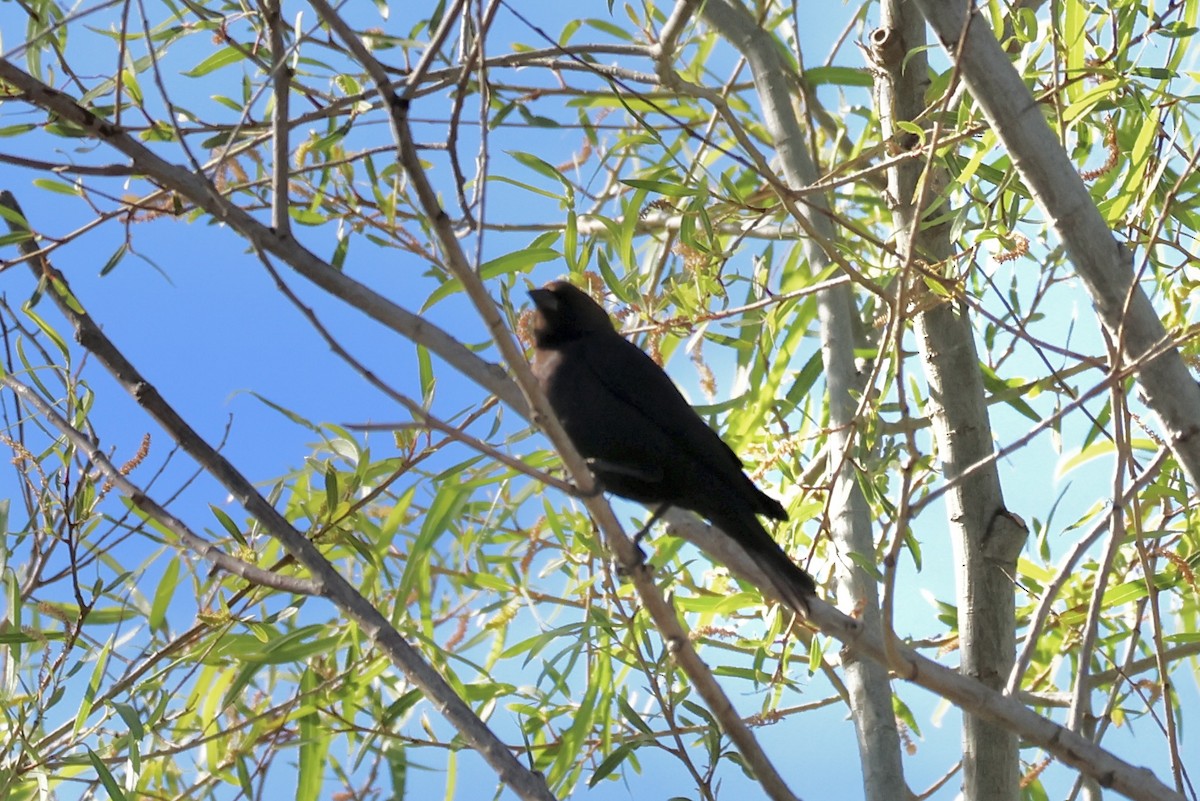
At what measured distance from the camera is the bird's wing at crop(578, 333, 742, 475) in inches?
102

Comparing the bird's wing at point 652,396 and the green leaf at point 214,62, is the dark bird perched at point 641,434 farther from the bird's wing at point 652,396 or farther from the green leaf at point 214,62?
the green leaf at point 214,62

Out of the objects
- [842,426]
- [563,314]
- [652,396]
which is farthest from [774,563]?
[563,314]

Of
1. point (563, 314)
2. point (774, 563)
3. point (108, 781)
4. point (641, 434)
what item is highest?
point (563, 314)

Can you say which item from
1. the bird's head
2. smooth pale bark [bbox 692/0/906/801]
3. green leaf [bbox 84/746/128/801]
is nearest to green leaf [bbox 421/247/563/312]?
the bird's head

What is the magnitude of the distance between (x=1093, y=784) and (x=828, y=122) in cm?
229

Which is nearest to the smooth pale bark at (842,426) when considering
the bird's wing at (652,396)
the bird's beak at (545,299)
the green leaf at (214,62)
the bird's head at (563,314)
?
the bird's wing at (652,396)

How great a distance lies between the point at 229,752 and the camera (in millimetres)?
2668

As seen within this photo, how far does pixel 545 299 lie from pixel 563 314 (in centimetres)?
7

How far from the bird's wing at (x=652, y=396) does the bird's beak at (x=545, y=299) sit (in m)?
0.23

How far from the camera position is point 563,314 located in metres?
3.11

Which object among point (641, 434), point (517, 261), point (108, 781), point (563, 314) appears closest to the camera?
point (108, 781)

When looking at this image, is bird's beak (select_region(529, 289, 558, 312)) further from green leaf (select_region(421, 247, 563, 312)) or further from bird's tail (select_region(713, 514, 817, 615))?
bird's tail (select_region(713, 514, 817, 615))

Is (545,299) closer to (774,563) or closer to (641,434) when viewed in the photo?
(641,434)

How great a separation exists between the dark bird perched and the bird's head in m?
0.01
